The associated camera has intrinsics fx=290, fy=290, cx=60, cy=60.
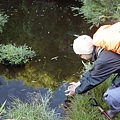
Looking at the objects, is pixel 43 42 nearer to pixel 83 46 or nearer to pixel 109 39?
pixel 83 46

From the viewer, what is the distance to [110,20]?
22.7 ft

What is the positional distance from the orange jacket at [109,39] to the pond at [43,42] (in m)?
1.57

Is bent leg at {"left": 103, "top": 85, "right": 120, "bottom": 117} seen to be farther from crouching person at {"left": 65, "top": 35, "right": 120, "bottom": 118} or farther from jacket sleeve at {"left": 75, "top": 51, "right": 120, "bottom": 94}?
jacket sleeve at {"left": 75, "top": 51, "right": 120, "bottom": 94}

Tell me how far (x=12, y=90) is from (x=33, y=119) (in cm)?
142

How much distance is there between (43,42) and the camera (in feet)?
21.1

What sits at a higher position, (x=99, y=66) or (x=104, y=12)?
(x=99, y=66)

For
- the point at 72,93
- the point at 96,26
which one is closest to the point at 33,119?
the point at 72,93

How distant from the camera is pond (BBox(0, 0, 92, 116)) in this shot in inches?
181

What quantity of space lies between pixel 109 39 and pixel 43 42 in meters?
3.81

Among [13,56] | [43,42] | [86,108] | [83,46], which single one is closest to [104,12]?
[43,42]

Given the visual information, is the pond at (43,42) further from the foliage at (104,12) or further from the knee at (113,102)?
the knee at (113,102)

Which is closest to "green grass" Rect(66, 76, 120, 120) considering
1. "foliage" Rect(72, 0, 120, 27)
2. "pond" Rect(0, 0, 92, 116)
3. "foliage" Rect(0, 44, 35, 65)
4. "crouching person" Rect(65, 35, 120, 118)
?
"crouching person" Rect(65, 35, 120, 118)

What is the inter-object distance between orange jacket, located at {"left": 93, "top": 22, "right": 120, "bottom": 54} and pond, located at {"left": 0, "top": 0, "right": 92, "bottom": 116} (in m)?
1.57

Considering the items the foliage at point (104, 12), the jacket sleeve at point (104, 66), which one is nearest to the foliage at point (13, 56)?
the foliage at point (104, 12)
